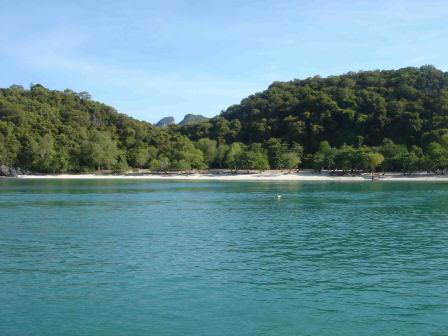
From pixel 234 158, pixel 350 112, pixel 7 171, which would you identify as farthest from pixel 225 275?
pixel 350 112

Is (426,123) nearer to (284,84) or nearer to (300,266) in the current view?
(284,84)

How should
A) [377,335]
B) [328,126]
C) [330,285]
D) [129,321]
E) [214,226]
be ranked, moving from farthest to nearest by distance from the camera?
[328,126], [214,226], [330,285], [129,321], [377,335]

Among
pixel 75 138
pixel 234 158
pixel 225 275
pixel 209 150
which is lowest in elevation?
pixel 225 275

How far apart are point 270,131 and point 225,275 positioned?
123653 mm

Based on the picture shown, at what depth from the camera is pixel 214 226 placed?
1296 inches

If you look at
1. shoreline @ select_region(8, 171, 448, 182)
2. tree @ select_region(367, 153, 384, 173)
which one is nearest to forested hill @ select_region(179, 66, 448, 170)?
tree @ select_region(367, 153, 384, 173)

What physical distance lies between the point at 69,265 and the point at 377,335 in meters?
12.9

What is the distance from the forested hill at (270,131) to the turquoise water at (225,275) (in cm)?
7131

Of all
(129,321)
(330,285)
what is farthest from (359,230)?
(129,321)

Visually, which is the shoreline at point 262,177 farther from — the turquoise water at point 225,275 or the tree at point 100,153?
the turquoise water at point 225,275

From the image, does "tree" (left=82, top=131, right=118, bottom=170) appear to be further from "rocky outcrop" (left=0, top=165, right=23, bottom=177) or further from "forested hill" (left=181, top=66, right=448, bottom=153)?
"forested hill" (left=181, top=66, right=448, bottom=153)

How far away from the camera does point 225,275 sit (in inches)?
752

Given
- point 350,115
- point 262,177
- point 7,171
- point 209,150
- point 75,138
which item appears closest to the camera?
point 262,177

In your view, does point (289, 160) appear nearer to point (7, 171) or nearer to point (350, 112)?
point (350, 112)
